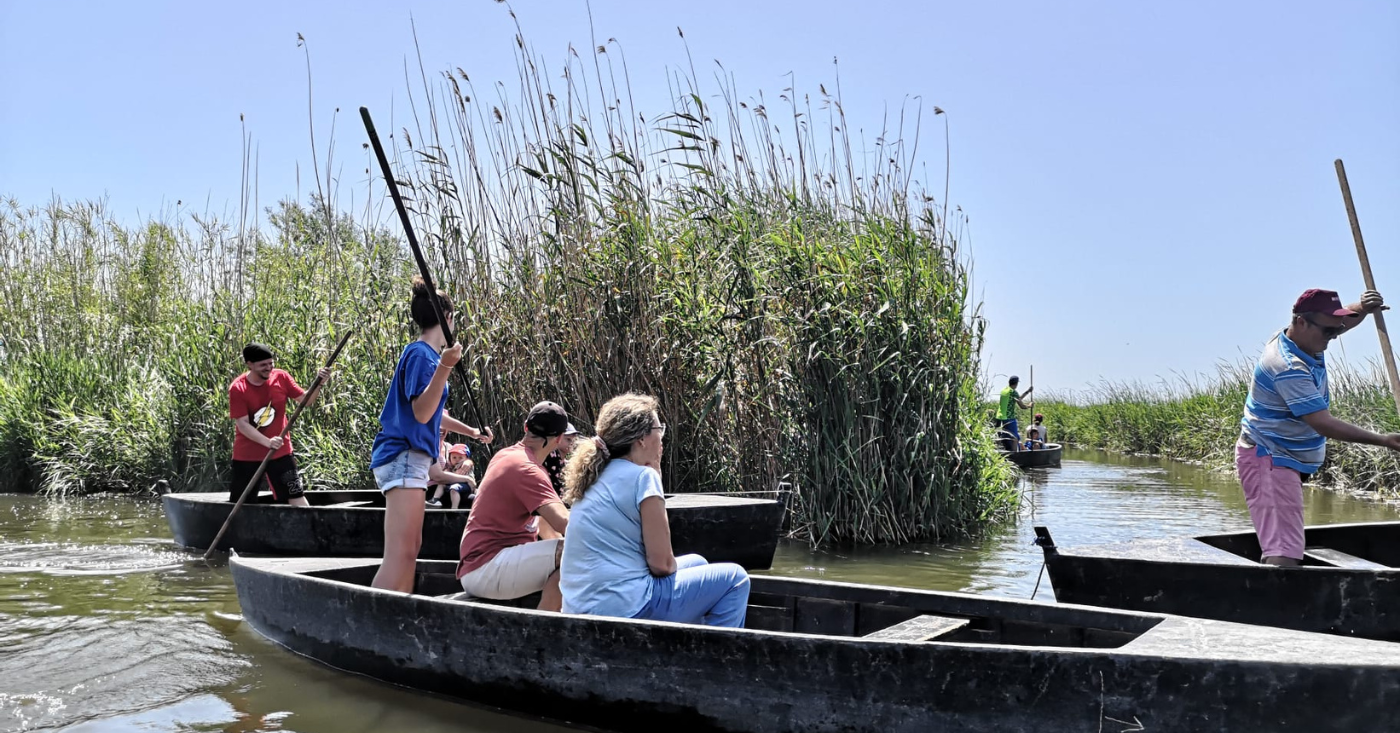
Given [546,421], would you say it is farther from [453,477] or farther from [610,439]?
[453,477]

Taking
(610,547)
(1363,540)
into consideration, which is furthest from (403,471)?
(1363,540)

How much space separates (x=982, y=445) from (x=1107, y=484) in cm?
790

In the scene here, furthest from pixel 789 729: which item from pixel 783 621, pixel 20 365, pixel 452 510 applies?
pixel 20 365

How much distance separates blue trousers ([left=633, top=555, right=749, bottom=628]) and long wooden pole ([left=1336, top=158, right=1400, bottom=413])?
132 inches

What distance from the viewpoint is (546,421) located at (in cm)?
502

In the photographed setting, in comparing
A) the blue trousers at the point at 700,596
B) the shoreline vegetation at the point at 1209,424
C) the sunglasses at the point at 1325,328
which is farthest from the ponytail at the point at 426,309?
the shoreline vegetation at the point at 1209,424

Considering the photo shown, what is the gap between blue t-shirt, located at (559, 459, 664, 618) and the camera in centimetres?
412

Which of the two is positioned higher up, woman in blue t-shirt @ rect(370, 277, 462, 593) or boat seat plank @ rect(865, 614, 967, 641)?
woman in blue t-shirt @ rect(370, 277, 462, 593)

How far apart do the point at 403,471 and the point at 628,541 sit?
4.80 feet

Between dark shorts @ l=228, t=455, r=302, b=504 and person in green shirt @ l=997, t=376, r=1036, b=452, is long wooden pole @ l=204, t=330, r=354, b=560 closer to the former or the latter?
dark shorts @ l=228, t=455, r=302, b=504

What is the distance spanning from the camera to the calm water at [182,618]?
4.57 m

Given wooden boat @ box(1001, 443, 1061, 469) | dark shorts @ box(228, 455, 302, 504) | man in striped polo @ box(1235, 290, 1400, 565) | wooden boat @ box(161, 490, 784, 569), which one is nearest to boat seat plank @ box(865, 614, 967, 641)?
man in striped polo @ box(1235, 290, 1400, 565)

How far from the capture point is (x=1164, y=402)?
85.6 ft

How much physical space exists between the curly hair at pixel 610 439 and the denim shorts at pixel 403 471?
1245mm
